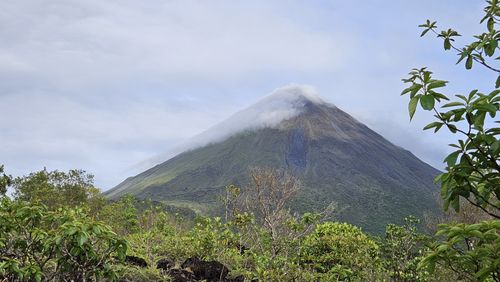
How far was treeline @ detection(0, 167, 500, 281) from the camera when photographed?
4984 mm

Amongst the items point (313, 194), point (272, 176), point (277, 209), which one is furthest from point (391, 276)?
point (313, 194)

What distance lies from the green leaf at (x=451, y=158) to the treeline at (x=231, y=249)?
374mm

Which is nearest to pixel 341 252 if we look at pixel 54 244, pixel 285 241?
pixel 285 241

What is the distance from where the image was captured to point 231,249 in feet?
39.4

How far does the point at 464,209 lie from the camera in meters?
19.9

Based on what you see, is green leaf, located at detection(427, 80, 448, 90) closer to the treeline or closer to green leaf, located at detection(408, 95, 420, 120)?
green leaf, located at detection(408, 95, 420, 120)

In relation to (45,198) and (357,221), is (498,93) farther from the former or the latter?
(357,221)

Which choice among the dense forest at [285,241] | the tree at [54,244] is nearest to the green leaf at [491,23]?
the dense forest at [285,241]

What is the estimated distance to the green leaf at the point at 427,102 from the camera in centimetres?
241

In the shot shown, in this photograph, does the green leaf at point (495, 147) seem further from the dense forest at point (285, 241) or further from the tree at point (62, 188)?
the tree at point (62, 188)

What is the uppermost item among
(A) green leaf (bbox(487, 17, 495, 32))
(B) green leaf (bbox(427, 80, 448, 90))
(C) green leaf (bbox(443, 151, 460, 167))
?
(A) green leaf (bbox(487, 17, 495, 32))

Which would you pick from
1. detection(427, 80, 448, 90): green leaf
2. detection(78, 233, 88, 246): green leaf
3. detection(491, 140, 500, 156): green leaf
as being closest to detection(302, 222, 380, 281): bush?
detection(78, 233, 88, 246): green leaf

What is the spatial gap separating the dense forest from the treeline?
0.7 inches

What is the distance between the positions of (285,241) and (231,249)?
1.86 m
